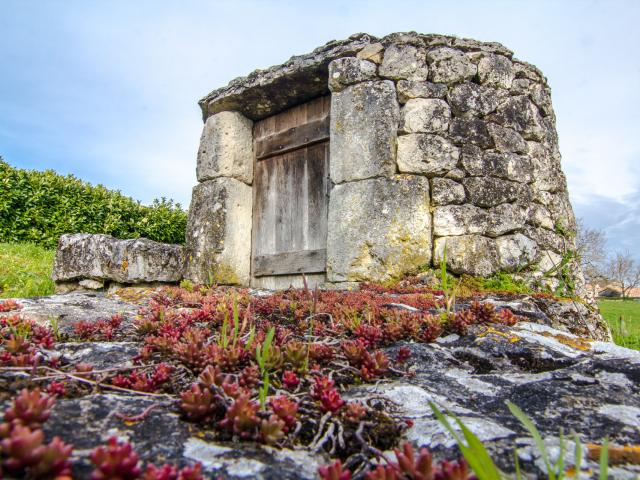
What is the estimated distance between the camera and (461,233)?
4469 millimetres

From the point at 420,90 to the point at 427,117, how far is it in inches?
13.1

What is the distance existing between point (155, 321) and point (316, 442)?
4.66 feet

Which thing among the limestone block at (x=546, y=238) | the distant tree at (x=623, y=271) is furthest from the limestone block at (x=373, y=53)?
the distant tree at (x=623, y=271)

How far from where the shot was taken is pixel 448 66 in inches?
189

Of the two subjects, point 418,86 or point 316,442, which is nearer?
point 316,442

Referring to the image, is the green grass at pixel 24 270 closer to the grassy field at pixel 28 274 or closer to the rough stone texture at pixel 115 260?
the grassy field at pixel 28 274

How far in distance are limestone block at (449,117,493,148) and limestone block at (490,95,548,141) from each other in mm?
255

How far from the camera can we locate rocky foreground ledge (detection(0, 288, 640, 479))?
1.02m

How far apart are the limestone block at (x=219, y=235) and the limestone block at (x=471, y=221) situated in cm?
277

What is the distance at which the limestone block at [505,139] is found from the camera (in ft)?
15.6

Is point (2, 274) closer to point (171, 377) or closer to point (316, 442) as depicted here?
point (171, 377)

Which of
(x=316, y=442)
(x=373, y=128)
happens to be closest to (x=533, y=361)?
(x=316, y=442)

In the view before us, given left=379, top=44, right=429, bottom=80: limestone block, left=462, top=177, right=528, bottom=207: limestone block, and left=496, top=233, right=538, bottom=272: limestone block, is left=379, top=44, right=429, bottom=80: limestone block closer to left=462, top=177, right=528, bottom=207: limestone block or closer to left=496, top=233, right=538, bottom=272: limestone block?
left=462, top=177, right=528, bottom=207: limestone block

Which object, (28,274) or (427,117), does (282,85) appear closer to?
(427,117)
